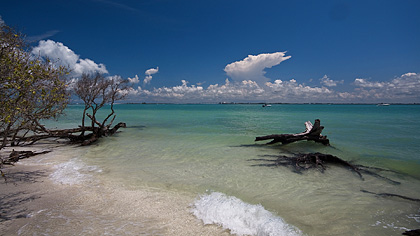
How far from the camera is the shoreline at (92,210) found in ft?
14.3

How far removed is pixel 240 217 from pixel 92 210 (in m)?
3.93

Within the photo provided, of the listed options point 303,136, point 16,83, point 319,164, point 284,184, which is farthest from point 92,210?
point 303,136

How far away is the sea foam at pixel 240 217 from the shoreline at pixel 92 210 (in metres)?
0.26

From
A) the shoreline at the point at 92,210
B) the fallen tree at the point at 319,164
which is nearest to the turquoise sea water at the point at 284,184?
the fallen tree at the point at 319,164

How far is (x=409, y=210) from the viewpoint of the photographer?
543 cm

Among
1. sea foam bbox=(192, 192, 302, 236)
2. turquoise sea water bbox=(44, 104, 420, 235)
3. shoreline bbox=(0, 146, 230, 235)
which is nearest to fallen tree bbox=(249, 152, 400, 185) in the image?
turquoise sea water bbox=(44, 104, 420, 235)

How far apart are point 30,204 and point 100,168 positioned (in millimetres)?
3699

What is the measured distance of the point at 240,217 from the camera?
16.4 ft

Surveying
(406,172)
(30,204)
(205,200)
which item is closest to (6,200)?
(30,204)

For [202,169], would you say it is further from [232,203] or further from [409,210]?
[409,210]

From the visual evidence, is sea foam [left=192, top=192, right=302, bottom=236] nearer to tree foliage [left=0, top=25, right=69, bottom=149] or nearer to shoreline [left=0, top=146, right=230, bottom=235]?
shoreline [left=0, top=146, right=230, bottom=235]

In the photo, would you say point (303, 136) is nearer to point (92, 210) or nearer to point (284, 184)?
point (284, 184)

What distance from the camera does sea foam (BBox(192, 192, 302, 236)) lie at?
446 cm

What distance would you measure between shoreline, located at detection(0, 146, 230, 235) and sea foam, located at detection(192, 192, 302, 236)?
26 centimetres
